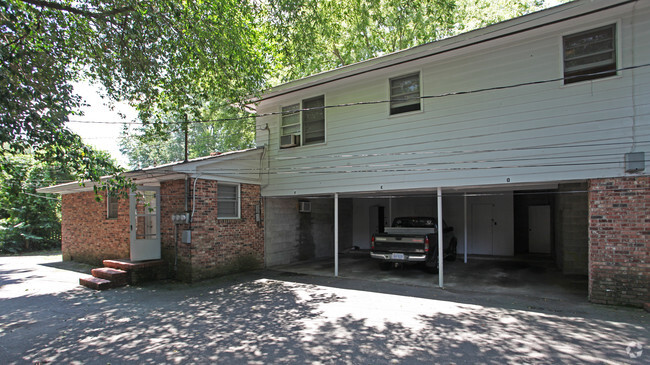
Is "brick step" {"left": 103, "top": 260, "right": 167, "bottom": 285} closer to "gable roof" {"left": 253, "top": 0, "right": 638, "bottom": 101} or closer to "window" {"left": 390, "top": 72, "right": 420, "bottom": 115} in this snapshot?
"gable roof" {"left": 253, "top": 0, "right": 638, "bottom": 101}

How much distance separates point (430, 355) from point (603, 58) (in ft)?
20.8

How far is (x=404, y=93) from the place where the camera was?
8492 mm

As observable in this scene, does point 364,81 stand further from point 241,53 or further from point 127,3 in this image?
point 127,3

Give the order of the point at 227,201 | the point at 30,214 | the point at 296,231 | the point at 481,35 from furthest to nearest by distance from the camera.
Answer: the point at 30,214
the point at 296,231
the point at 227,201
the point at 481,35

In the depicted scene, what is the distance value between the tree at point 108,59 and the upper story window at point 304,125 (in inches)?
58.4

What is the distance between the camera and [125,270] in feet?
28.6

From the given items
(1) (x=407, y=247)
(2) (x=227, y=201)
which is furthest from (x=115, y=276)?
(1) (x=407, y=247)

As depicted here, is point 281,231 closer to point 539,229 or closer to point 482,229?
point 482,229

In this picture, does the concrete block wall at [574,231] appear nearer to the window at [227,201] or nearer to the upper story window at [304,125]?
the upper story window at [304,125]

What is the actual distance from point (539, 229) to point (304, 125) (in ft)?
33.5

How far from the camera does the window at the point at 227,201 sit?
971cm

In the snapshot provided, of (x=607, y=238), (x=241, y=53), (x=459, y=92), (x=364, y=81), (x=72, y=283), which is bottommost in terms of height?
(x=72, y=283)

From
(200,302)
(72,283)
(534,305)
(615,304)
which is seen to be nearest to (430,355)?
(534,305)

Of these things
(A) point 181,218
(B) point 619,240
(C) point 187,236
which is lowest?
(C) point 187,236
